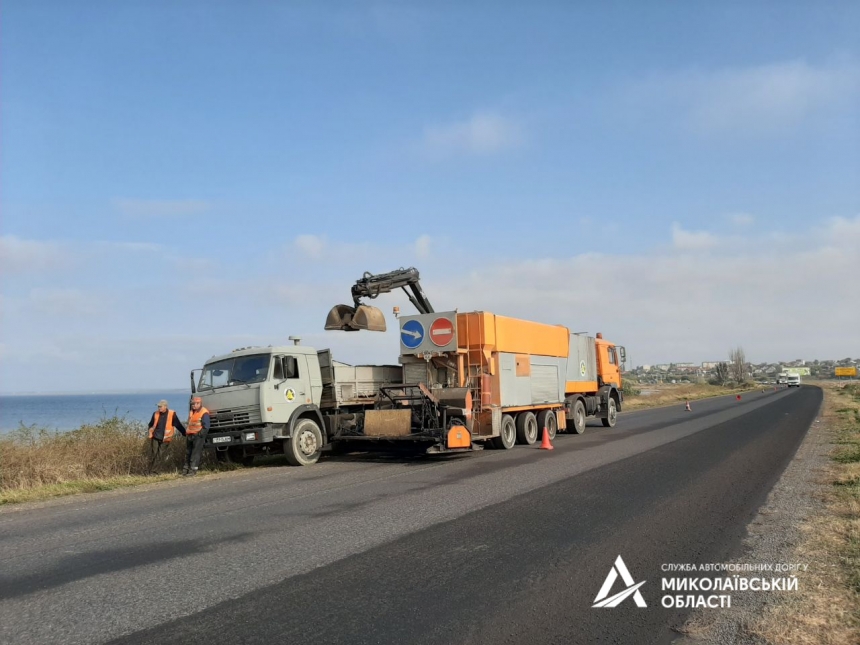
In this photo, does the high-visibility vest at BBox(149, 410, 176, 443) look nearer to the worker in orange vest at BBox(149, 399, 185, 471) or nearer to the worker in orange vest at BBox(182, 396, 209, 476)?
the worker in orange vest at BBox(149, 399, 185, 471)

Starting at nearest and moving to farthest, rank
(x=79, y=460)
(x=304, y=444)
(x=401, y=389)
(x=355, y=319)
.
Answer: (x=79, y=460) → (x=304, y=444) → (x=401, y=389) → (x=355, y=319)

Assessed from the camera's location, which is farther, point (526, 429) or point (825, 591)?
point (526, 429)

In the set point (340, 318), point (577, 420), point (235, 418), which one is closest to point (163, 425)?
point (235, 418)

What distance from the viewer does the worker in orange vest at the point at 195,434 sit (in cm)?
1300

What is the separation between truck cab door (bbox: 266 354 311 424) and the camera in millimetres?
13398

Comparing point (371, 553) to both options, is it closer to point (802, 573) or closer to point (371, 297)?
point (802, 573)

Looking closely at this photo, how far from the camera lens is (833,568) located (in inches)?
218

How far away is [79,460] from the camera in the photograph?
12.8 m

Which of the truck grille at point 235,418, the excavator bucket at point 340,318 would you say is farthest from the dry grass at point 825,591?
the excavator bucket at point 340,318

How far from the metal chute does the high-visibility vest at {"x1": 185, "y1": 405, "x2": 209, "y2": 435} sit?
444 centimetres

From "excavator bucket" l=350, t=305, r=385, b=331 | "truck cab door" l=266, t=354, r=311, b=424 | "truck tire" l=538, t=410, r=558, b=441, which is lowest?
"truck tire" l=538, t=410, r=558, b=441

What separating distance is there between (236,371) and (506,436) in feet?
22.5

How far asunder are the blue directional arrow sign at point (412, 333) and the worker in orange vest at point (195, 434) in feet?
17.2

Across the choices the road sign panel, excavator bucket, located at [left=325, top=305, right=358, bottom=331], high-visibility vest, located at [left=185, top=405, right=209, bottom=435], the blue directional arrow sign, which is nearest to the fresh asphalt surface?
high-visibility vest, located at [left=185, top=405, right=209, bottom=435]
